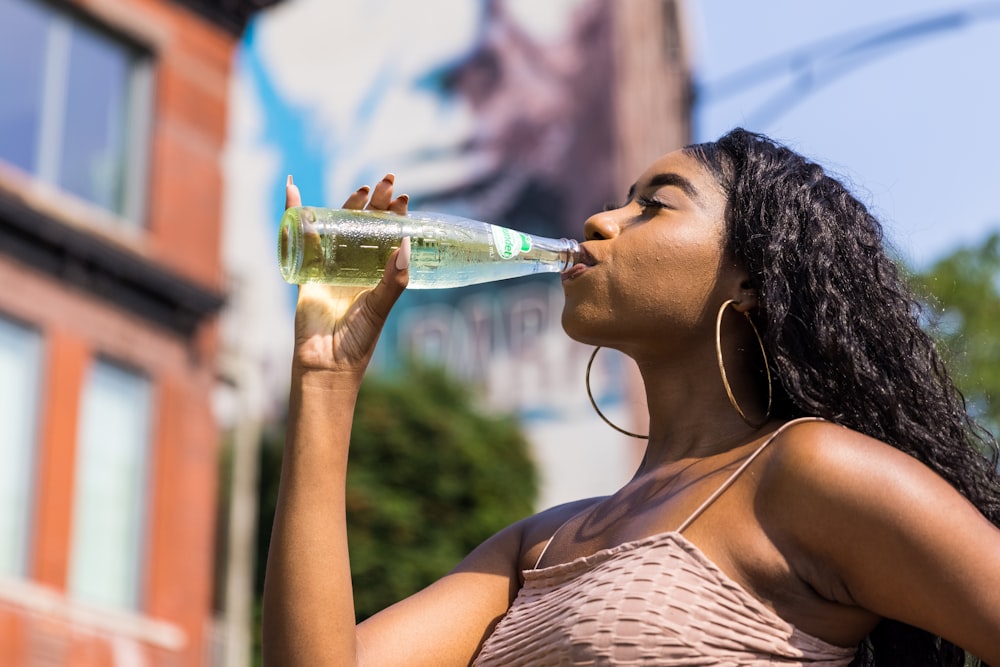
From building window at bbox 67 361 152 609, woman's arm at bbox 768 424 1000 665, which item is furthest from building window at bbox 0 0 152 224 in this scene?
woman's arm at bbox 768 424 1000 665

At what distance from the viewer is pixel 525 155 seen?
2786cm

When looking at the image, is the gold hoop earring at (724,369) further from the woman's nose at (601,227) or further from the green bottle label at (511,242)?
the green bottle label at (511,242)

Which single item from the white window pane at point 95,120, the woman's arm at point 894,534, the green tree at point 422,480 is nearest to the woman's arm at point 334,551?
the woman's arm at point 894,534

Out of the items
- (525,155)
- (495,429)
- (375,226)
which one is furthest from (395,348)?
(375,226)

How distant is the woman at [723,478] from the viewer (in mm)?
2549

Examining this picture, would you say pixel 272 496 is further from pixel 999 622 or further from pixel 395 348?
pixel 999 622

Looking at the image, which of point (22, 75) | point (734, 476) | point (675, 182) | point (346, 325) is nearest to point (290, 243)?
point (346, 325)

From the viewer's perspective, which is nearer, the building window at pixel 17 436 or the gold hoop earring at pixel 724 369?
→ the gold hoop earring at pixel 724 369

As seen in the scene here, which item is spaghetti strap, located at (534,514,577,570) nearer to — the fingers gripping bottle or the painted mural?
the fingers gripping bottle

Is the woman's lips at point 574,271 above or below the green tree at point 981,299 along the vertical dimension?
below

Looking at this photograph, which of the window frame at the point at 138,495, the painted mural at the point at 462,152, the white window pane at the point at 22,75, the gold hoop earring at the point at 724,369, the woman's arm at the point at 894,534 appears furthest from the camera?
the painted mural at the point at 462,152

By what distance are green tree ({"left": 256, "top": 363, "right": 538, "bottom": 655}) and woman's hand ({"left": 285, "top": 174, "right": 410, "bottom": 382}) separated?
17.5m

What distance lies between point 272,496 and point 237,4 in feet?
27.2

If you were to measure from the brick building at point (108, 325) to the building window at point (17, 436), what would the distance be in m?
0.02
